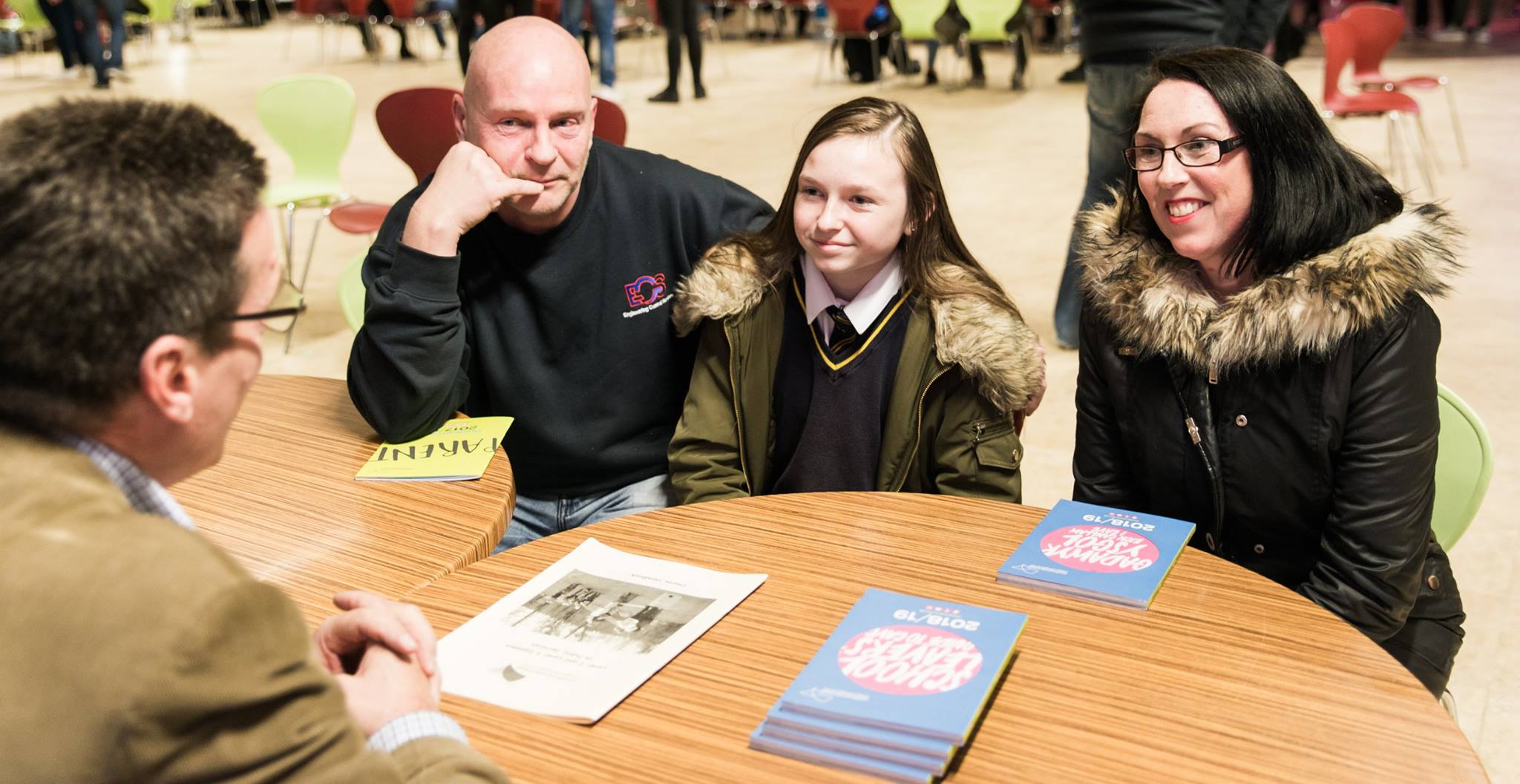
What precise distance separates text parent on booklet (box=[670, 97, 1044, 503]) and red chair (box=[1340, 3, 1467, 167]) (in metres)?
5.54

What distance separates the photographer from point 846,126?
2.13 meters

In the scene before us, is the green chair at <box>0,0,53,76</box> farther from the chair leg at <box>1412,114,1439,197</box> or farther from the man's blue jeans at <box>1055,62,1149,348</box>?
the chair leg at <box>1412,114,1439,197</box>

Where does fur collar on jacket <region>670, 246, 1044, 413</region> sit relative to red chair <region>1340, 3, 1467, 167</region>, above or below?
below

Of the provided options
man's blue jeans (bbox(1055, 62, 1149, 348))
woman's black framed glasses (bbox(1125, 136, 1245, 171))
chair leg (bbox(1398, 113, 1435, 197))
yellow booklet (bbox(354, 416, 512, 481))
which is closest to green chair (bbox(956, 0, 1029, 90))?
chair leg (bbox(1398, 113, 1435, 197))


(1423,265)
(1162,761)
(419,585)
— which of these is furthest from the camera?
(1423,265)

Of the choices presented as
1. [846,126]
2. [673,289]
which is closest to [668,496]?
[673,289]

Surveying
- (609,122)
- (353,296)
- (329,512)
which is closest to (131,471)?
(329,512)

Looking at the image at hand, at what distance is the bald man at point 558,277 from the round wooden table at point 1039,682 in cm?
59

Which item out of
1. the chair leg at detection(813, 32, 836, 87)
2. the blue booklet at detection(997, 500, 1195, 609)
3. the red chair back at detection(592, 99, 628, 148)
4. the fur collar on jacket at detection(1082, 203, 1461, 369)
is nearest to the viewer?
the blue booklet at detection(997, 500, 1195, 609)

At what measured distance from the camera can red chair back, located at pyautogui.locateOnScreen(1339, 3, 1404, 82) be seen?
686 cm

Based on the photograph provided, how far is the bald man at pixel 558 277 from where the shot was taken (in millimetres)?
2119

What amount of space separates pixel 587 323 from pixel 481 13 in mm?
6568

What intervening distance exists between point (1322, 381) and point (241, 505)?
5.10 feet

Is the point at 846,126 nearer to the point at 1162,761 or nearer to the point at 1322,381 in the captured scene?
the point at 1322,381
